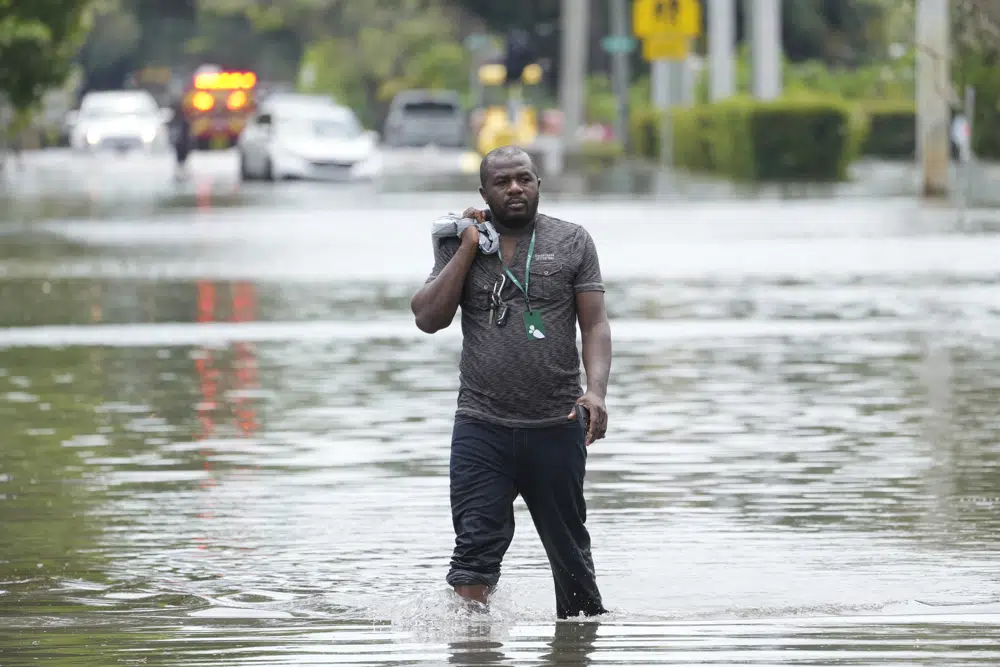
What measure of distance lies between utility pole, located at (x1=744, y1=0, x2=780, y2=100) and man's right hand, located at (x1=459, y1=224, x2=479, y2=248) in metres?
39.7

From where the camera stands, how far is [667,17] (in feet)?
179

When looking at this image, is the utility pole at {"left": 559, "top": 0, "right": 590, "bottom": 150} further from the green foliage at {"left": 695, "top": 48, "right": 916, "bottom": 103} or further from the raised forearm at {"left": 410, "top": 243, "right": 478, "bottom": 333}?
the raised forearm at {"left": 410, "top": 243, "right": 478, "bottom": 333}

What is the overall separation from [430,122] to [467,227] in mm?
66334

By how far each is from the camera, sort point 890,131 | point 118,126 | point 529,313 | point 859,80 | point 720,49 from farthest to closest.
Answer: point 118,126, point 859,80, point 890,131, point 720,49, point 529,313

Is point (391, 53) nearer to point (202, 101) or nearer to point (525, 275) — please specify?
point (202, 101)

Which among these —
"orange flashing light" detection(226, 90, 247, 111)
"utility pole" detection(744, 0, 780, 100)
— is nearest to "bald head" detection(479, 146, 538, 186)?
"utility pole" detection(744, 0, 780, 100)

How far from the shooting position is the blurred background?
7.80 metres

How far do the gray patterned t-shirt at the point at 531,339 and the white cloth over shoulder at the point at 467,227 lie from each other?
6cm

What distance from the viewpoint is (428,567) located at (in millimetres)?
8875

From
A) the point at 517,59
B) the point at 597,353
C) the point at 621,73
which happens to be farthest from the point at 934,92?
the point at 517,59

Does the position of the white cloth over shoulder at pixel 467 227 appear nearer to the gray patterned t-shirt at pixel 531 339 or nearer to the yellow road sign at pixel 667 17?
the gray patterned t-shirt at pixel 531 339

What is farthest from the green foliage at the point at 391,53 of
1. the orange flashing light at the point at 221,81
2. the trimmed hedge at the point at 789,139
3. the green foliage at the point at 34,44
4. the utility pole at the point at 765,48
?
the green foliage at the point at 34,44

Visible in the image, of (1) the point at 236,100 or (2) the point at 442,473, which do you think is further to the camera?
(1) the point at 236,100

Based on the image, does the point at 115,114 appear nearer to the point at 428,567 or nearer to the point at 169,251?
the point at 169,251
